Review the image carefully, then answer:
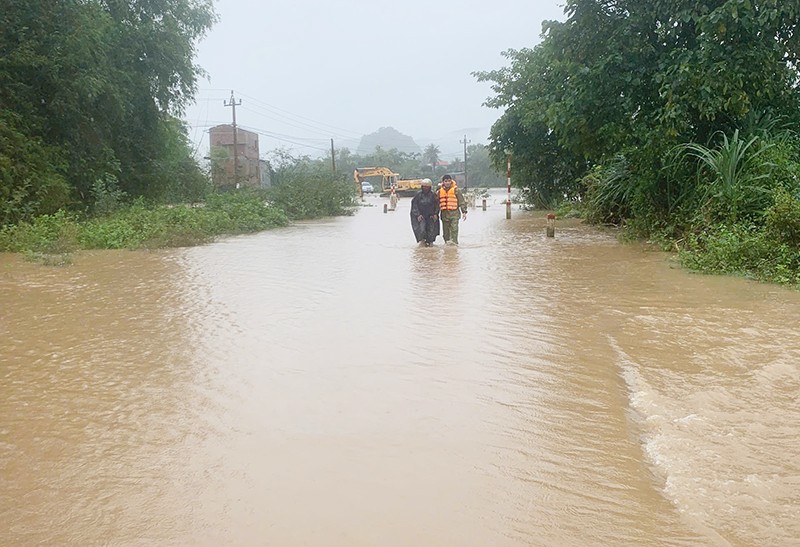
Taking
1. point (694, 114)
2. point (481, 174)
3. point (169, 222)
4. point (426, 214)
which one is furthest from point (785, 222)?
point (481, 174)

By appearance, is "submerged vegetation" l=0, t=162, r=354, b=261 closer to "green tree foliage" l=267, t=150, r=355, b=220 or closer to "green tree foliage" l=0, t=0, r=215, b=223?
"green tree foliage" l=267, t=150, r=355, b=220

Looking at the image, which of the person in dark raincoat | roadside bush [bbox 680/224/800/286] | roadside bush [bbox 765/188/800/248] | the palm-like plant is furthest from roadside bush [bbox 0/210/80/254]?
roadside bush [bbox 765/188/800/248]

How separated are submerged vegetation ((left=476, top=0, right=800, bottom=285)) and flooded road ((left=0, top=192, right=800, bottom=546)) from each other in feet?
8.99

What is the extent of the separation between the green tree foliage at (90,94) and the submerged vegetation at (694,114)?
481 inches

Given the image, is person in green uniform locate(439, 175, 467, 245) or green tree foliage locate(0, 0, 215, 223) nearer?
person in green uniform locate(439, 175, 467, 245)

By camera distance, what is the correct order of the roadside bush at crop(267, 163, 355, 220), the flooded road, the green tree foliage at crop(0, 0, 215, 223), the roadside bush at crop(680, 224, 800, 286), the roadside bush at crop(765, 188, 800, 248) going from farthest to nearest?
the roadside bush at crop(267, 163, 355, 220) < the green tree foliage at crop(0, 0, 215, 223) < the roadside bush at crop(765, 188, 800, 248) < the roadside bush at crop(680, 224, 800, 286) < the flooded road

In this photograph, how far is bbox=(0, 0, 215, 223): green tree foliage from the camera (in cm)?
1847

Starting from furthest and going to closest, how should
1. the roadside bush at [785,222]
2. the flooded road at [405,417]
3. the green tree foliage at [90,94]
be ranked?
the green tree foliage at [90,94] < the roadside bush at [785,222] < the flooded road at [405,417]

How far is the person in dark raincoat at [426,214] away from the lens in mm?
15047

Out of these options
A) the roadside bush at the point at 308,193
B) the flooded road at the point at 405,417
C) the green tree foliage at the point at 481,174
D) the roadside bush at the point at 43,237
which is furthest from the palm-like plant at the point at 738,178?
the green tree foliage at the point at 481,174

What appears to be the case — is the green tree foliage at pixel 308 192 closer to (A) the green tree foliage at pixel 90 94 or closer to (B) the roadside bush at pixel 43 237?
(A) the green tree foliage at pixel 90 94

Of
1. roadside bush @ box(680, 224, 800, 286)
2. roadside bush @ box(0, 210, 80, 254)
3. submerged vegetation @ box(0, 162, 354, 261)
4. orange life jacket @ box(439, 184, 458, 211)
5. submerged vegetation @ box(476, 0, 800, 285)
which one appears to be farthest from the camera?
orange life jacket @ box(439, 184, 458, 211)

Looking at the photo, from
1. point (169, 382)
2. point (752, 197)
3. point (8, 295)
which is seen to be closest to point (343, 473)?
point (169, 382)

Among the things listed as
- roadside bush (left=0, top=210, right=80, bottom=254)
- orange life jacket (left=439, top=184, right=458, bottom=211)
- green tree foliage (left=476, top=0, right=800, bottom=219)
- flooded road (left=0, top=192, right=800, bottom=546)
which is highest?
green tree foliage (left=476, top=0, right=800, bottom=219)
